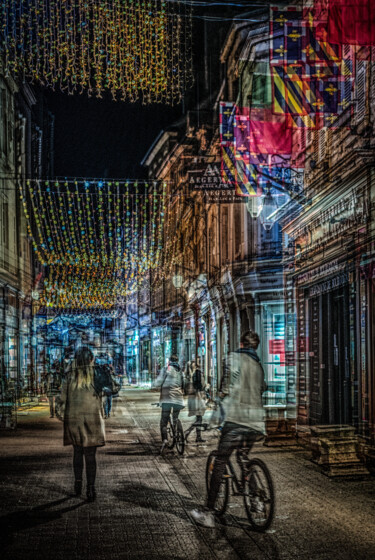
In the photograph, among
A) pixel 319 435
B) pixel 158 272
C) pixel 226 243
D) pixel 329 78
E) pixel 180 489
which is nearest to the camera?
pixel 180 489

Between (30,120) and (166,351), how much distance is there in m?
21.0

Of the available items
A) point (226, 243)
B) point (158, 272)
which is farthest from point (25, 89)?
point (158, 272)

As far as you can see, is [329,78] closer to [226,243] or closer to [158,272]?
[226,243]

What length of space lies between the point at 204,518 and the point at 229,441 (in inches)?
38.4

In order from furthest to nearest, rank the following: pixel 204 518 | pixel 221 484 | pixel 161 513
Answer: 1. pixel 161 513
2. pixel 221 484
3. pixel 204 518

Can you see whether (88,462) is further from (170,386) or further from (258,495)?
(170,386)

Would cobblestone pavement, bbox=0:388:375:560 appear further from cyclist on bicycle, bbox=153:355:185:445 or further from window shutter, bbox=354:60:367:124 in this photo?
window shutter, bbox=354:60:367:124

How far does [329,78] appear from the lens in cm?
1423

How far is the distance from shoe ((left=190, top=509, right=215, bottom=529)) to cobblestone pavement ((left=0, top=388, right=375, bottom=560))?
11 centimetres

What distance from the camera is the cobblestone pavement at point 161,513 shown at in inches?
268

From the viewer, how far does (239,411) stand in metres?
7.69

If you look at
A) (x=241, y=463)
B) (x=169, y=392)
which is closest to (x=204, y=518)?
(x=241, y=463)

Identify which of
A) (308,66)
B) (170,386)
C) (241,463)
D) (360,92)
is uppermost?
(308,66)

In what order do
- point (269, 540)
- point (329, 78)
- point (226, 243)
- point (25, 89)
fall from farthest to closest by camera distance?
point (25, 89), point (226, 243), point (329, 78), point (269, 540)
